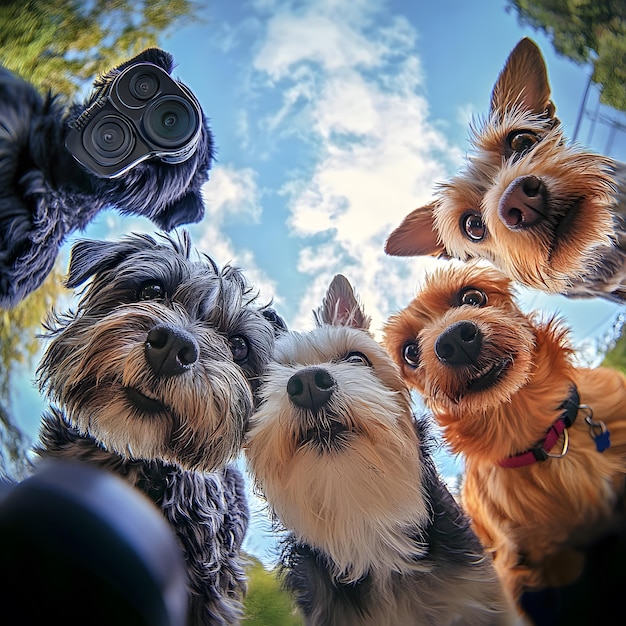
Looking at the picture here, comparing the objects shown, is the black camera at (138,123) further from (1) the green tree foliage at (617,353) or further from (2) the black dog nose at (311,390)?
(1) the green tree foliage at (617,353)

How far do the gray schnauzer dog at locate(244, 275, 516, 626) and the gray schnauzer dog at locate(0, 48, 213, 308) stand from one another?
0.34 m

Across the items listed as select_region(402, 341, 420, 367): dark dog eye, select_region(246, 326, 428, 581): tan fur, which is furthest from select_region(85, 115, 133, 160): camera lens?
select_region(402, 341, 420, 367): dark dog eye

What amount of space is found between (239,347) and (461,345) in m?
0.35

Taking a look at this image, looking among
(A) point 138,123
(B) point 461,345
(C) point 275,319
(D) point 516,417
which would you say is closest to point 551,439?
(D) point 516,417

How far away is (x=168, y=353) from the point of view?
33.0 inches

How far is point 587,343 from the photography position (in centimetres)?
94

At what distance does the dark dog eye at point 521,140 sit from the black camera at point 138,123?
1.72ft

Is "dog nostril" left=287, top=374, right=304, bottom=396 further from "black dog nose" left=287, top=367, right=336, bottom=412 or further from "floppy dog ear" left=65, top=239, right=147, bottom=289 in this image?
"floppy dog ear" left=65, top=239, right=147, bottom=289

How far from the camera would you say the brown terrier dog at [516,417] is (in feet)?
2.86

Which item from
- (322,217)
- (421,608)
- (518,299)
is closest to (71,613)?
(421,608)

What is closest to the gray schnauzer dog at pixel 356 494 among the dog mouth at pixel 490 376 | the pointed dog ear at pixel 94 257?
the dog mouth at pixel 490 376

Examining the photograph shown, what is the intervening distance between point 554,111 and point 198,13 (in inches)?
25.1

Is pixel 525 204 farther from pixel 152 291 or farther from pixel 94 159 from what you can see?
pixel 94 159

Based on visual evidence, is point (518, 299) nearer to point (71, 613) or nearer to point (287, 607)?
point (287, 607)
